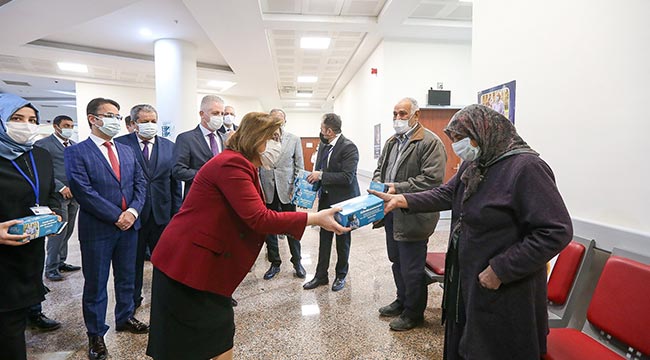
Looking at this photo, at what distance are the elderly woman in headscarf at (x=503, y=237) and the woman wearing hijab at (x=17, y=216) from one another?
1.97 metres

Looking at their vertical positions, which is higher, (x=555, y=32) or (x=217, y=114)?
(x=555, y=32)

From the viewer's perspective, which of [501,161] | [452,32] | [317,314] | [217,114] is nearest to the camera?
[501,161]

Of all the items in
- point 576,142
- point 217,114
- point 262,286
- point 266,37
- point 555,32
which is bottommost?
point 262,286

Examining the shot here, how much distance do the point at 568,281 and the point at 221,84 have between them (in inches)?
359

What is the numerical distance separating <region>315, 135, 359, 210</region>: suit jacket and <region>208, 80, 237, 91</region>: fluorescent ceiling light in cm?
676

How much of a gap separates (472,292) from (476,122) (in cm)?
70

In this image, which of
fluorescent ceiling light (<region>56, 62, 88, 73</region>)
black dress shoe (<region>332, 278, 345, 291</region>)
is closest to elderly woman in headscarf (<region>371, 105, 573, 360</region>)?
black dress shoe (<region>332, 278, 345, 291</region>)

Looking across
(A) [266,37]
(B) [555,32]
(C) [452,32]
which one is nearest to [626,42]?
(B) [555,32]

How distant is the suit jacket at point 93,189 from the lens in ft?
6.65

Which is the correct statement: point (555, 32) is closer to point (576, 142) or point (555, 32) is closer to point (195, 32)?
point (576, 142)

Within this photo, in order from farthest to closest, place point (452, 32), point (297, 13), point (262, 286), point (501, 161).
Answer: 1. point (452, 32)
2. point (297, 13)
3. point (262, 286)
4. point (501, 161)

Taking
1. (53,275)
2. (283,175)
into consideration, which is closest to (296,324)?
(283,175)

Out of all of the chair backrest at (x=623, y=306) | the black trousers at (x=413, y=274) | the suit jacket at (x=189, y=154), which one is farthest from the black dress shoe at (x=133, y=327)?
the chair backrest at (x=623, y=306)

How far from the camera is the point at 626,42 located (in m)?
1.67
